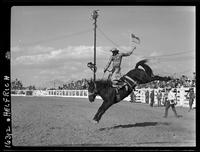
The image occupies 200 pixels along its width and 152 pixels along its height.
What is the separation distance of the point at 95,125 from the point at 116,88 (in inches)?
32.3

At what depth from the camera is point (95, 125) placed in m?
8.56

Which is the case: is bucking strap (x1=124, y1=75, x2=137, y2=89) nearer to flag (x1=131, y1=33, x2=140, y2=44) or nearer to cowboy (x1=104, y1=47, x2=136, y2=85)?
cowboy (x1=104, y1=47, x2=136, y2=85)

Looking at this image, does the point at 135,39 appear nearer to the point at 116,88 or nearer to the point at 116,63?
the point at 116,63

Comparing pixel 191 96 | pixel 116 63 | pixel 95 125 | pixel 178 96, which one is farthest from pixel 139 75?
pixel 95 125

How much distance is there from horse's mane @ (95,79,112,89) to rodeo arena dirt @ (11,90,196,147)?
0.82ft

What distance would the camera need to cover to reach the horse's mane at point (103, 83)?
8641 mm

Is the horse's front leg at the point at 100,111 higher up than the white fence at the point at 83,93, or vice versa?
the white fence at the point at 83,93

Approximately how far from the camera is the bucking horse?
8.63 metres

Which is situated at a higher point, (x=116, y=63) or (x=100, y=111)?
(x=116, y=63)

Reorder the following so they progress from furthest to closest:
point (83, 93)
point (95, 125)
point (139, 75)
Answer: point (83, 93) < point (139, 75) < point (95, 125)

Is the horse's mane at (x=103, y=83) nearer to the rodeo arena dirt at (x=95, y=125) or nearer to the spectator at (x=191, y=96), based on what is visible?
the rodeo arena dirt at (x=95, y=125)

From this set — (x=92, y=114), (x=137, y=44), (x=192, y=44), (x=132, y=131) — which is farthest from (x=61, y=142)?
(x=192, y=44)

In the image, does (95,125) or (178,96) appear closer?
(95,125)

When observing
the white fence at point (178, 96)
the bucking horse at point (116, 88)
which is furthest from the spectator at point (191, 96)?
the bucking horse at point (116, 88)
